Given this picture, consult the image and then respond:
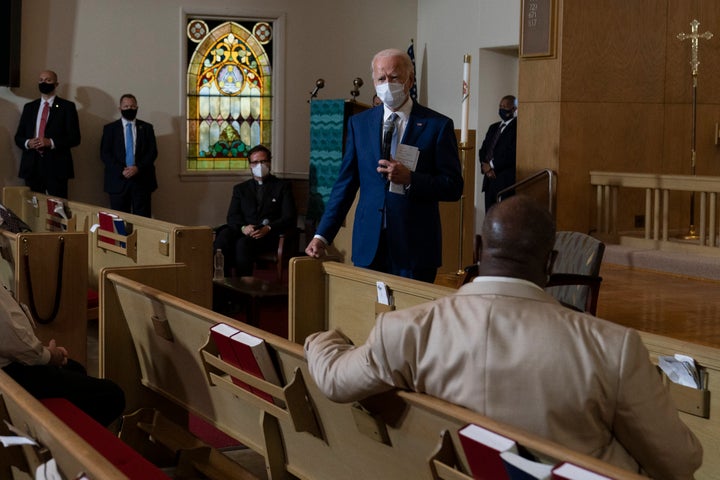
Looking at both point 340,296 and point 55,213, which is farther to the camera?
point 55,213

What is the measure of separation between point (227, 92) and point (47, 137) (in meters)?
2.19

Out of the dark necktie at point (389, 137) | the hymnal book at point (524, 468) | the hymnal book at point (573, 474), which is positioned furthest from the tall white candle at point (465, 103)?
the hymnal book at point (573, 474)

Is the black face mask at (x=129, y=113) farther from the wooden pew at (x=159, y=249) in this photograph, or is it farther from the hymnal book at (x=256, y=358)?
the hymnal book at (x=256, y=358)

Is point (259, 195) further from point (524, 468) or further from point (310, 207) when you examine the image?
point (524, 468)

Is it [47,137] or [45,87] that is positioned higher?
[45,87]

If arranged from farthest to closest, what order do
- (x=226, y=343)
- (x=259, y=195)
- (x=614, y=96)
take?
(x=259, y=195)
(x=614, y=96)
(x=226, y=343)

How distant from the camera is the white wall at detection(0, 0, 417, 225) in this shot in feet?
34.9

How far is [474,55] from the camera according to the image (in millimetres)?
11148

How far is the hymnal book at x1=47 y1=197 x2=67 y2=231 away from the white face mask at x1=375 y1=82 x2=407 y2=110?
3.83 m

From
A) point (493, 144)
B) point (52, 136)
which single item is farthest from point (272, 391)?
point (52, 136)

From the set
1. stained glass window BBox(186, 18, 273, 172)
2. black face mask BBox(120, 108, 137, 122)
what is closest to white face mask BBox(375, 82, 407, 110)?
black face mask BBox(120, 108, 137, 122)

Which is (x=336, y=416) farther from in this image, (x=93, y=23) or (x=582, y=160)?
(x=93, y=23)

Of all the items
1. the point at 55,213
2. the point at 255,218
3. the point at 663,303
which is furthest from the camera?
the point at 255,218

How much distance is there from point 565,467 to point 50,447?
1.12m
